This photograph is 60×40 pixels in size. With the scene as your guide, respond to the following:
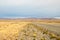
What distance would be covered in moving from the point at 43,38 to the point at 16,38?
237 cm

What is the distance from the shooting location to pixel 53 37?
627 inches

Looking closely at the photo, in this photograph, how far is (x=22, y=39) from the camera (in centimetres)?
1510

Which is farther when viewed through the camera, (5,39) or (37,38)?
(37,38)

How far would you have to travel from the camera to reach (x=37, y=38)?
15867 mm

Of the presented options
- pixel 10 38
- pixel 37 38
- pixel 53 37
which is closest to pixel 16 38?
pixel 10 38

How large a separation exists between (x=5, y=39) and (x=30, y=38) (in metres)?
2.37

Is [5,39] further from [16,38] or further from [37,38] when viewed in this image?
[37,38]

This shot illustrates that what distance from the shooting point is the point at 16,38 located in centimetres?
1514

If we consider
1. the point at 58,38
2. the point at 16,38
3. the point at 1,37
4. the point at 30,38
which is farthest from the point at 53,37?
the point at 1,37

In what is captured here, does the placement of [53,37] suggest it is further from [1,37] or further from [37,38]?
[1,37]

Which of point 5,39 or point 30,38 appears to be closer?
point 5,39

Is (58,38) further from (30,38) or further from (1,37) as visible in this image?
(1,37)

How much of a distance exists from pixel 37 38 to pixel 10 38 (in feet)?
7.91

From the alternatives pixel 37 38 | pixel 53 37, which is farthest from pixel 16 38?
pixel 53 37
